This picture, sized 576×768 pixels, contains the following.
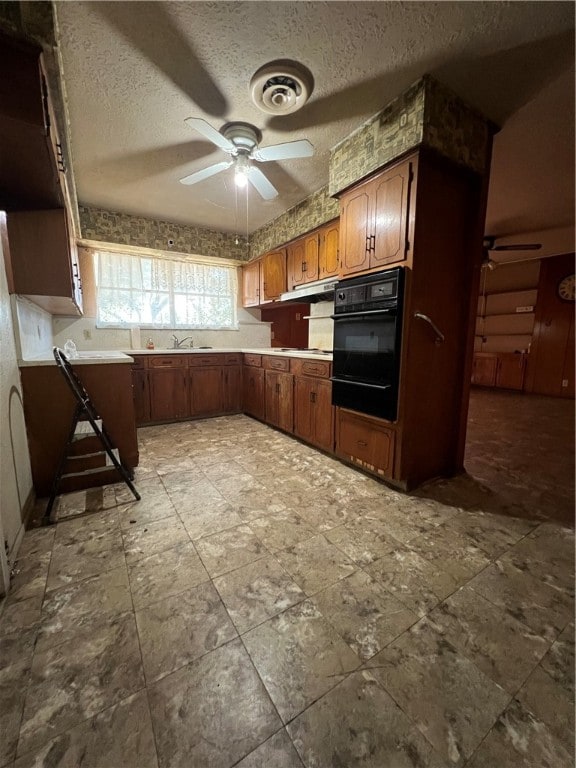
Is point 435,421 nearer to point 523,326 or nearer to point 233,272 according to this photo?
point 233,272

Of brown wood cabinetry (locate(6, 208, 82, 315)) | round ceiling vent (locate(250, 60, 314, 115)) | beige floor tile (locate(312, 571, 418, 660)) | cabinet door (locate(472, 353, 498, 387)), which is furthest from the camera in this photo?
cabinet door (locate(472, 353, 498, 387))

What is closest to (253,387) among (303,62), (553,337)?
(303,62)

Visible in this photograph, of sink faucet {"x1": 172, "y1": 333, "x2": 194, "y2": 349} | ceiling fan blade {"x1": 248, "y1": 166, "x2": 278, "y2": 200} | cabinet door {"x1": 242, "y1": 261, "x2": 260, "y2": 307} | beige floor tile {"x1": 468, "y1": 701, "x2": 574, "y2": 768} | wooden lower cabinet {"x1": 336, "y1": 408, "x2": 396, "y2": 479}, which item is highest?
ceiling fan blade {"x1": 248, "y1": 166, "x2": 278, "y2": 200}

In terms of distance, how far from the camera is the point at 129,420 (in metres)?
2.45

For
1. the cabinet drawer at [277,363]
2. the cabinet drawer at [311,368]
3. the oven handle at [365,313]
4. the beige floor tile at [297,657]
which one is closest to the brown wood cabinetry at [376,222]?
the oven handle at [365,313]

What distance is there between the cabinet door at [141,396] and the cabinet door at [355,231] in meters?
2.68

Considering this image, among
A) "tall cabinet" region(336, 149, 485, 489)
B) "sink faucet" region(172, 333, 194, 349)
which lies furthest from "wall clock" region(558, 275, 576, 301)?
"sink faucet" region(172, 333, 194, 349)

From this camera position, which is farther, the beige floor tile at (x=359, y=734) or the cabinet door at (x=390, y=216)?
the cabinet door at (x=390, y=216)

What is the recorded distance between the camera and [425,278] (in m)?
2.09

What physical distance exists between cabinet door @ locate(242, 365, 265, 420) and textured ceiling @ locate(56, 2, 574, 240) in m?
2.23

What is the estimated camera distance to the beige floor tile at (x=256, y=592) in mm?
1221

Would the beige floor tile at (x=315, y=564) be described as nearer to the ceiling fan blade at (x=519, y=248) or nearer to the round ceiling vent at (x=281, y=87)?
the round ceiling vent at (x=281, y=87)

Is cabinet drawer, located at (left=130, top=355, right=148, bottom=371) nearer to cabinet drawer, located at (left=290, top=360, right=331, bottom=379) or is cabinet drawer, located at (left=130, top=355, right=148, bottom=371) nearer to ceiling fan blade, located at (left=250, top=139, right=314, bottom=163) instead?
cabinet drawer, located at (left=290, top=360, right=331, bottom=379)

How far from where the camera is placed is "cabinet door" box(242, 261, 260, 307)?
4.46 meters
